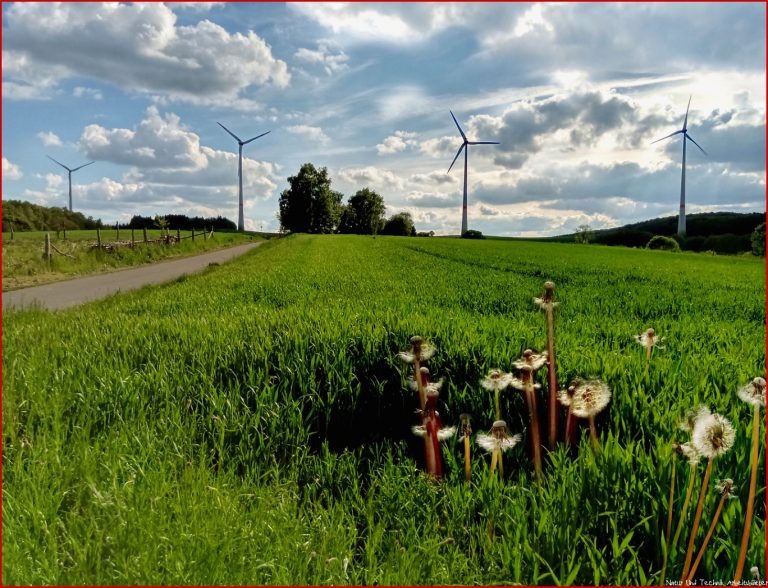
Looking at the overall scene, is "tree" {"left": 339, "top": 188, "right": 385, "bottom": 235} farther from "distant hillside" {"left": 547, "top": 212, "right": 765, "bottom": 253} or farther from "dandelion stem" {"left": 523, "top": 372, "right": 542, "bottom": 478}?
"dandelion stem" {"left": 523, "top": 372, "right": 542, "bottom": 478}

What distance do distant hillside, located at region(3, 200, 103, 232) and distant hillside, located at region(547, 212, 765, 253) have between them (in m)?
101

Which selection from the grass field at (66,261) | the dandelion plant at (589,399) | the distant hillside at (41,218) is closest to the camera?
the dandelion plant at (589,399)

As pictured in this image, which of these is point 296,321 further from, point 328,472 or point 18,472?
point 18,472

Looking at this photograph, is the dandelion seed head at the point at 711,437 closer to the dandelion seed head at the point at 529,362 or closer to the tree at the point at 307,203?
the dandelion seed head at the point at 529,362

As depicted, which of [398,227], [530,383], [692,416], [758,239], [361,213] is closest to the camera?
[692,416]

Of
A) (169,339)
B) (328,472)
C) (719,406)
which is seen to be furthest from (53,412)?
(719,406)

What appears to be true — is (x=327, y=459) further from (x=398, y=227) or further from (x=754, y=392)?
(x=398, y=227)

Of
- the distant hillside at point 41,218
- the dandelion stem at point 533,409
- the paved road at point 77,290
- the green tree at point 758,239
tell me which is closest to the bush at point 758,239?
the green tree at point 758,239

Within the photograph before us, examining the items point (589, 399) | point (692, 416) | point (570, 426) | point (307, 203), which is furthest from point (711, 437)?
point (307, 203)

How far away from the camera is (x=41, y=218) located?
320 feet

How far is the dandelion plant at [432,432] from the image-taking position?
336 centimetres

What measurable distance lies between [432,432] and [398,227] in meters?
145

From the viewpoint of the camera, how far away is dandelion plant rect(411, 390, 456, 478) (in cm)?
336

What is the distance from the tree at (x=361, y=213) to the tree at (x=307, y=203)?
1704 centimetres
